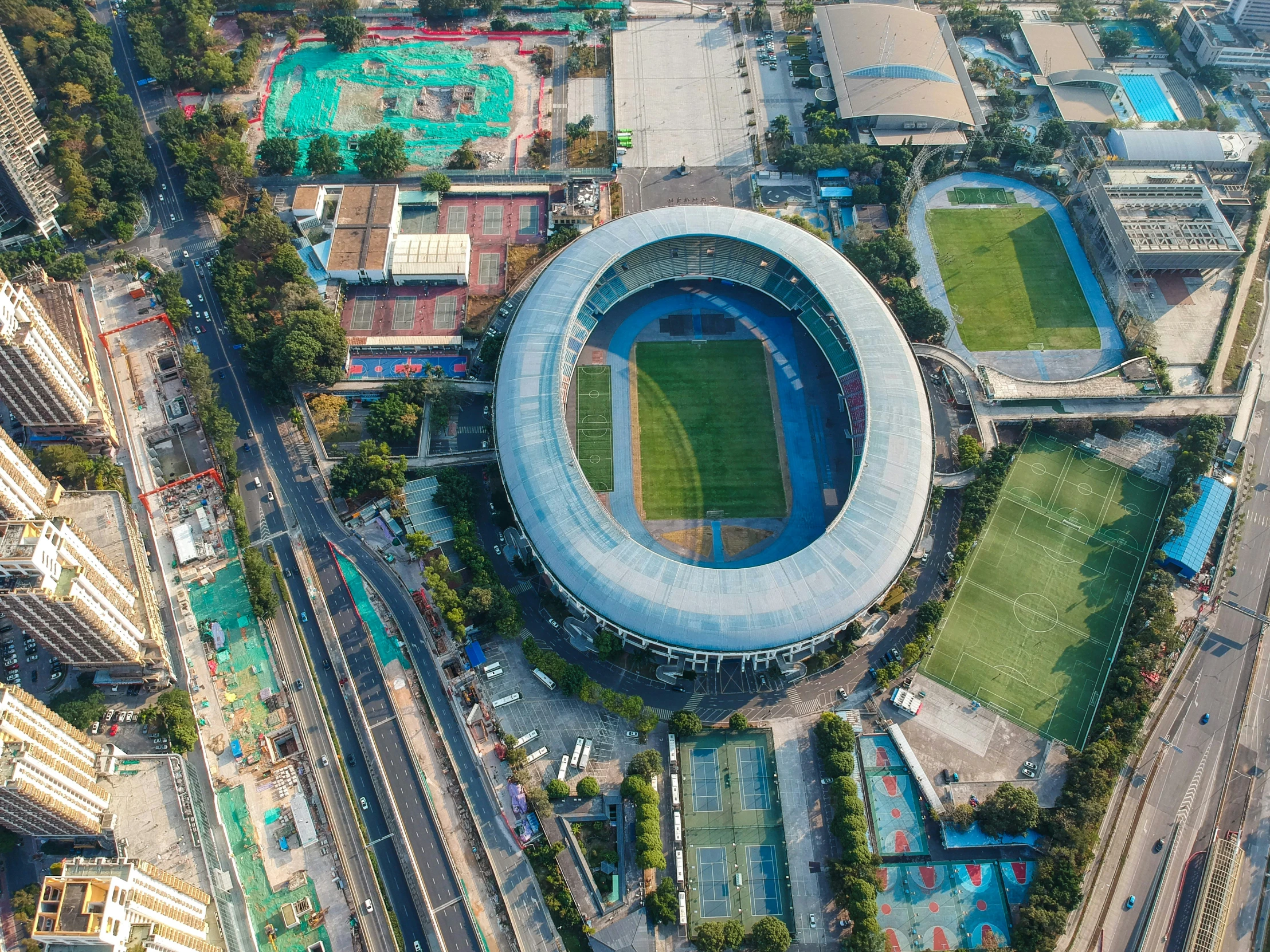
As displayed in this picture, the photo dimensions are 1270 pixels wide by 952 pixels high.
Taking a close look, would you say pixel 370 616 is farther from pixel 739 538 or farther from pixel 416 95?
pixel 416 95

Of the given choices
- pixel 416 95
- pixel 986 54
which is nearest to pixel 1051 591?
pixel 986 54

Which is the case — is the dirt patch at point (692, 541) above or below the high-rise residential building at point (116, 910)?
above

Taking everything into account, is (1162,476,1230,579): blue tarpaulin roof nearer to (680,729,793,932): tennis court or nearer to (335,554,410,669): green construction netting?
(680,729,793,932): tennis court

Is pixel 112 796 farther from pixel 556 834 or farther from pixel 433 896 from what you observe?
pixel 556 834

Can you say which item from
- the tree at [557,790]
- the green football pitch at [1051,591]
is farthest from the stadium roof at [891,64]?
the tree at [557,790]

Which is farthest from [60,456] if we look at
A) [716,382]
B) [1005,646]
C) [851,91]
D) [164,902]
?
[851,91]

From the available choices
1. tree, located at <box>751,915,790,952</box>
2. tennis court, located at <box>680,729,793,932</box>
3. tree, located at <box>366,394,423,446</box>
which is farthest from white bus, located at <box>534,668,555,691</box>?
tree, located at <box>366,394,423,446</box>

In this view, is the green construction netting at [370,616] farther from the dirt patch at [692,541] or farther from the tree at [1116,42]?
the tree at [1116,42]
